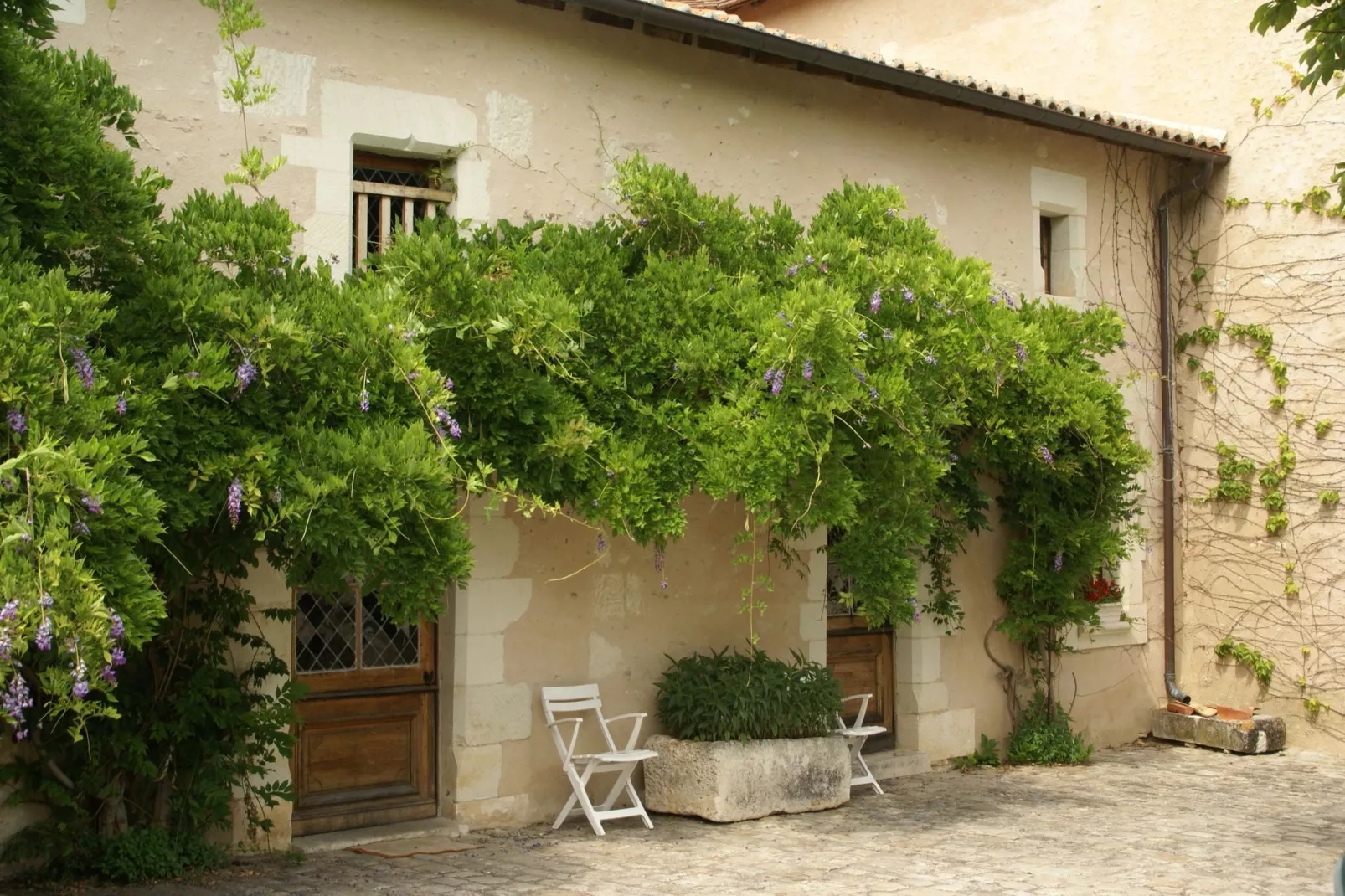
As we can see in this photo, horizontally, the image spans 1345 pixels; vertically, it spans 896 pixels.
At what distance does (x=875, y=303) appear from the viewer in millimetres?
6840

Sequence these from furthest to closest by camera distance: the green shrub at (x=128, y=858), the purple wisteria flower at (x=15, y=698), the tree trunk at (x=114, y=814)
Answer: the tree trunk at (x=114, y=814), the green shrub at (x=128, y=858), the purple wisteria flower at (x=15, y=698)

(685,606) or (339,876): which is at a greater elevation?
(685,606)

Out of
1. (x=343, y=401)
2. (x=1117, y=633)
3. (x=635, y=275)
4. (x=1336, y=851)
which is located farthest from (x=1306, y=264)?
(x=343, y=401)

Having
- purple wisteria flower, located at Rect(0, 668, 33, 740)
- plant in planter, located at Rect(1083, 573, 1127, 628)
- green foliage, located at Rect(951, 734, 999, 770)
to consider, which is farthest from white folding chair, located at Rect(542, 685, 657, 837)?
plant in planter, located at Rect(1083, 573, 1127, 628)

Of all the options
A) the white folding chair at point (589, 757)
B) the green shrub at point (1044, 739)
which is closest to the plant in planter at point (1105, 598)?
the green shrub at point (1044, 739)

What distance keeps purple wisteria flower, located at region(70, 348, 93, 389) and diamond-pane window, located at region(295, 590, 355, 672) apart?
2662 millimetres

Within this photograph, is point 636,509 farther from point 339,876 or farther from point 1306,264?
point 1306,264

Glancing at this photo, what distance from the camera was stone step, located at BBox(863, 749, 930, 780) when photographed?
9.11 m

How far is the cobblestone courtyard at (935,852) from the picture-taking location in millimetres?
6117

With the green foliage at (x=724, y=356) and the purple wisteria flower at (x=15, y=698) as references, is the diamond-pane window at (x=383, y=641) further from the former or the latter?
the purple wisteria flower at (x=15, y=698)

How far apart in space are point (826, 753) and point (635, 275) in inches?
111

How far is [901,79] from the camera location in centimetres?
877

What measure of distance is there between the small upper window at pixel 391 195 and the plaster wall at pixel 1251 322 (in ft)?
21.1

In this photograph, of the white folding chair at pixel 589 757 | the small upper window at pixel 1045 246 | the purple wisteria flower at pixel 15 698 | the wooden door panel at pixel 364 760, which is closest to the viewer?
the purple wisteria flower at pixel 15 698
